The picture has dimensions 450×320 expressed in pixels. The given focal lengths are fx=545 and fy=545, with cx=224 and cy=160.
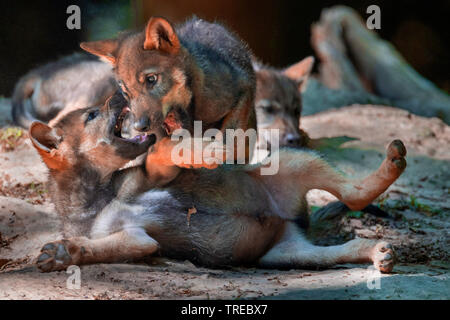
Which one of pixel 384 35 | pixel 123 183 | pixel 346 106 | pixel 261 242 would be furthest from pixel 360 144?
pixel 384 35

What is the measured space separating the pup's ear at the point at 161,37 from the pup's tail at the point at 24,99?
2875 millimetres

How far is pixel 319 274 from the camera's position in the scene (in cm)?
295

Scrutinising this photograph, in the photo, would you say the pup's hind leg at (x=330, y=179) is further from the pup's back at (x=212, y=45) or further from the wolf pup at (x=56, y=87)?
the wolf pup at (x=56, y=87)

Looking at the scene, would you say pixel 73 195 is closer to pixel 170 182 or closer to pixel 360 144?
pixel 170 182

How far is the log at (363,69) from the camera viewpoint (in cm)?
851

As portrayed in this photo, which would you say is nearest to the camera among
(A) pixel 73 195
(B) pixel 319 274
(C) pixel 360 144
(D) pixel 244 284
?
(D) pixel 244 284

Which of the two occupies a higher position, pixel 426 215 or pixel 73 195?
pixel 73 195

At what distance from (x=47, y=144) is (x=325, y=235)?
6.75 feet

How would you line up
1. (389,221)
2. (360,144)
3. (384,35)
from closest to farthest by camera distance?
(389,221)
(360,144)
(384,35)

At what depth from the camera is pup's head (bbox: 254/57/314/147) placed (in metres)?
5.98

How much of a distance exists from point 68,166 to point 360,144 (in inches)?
150

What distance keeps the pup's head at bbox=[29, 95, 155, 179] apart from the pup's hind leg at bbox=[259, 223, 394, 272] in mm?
1053

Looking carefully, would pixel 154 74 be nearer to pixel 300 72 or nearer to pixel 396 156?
pixel 396 156

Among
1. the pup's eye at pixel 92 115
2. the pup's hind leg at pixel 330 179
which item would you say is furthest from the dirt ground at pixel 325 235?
the pup's eye at pixel 92 115
